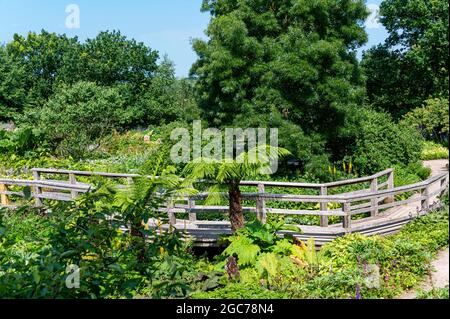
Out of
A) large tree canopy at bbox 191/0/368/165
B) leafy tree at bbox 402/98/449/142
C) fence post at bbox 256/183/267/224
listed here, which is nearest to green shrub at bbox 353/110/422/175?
large tree canopy at bbox 191/0/368/165

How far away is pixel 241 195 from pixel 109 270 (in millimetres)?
5732

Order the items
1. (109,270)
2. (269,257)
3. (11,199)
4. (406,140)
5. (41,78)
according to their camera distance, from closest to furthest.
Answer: (109,270) → (269,257) → (11,199) → (406,140) → (41,78)

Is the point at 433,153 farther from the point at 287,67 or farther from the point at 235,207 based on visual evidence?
the point at 235,207

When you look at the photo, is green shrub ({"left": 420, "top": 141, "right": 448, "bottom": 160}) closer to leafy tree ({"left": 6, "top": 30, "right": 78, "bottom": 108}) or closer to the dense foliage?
the dense foliage

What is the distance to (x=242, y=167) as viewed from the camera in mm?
8219

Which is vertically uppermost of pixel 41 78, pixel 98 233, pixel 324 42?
pixel 41 78

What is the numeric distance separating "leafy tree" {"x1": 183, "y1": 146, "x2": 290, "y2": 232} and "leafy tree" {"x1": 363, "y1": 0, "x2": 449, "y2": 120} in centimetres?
1799

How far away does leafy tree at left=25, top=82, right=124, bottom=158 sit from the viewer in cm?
1881

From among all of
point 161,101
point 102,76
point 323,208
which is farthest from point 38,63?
point 323,208

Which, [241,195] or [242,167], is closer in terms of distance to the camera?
[242,167]

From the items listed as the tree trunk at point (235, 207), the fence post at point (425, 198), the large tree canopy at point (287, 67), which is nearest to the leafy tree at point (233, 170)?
the tree trunk at point (235, 207)

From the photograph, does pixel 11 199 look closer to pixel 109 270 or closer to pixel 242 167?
pixel 242 167
